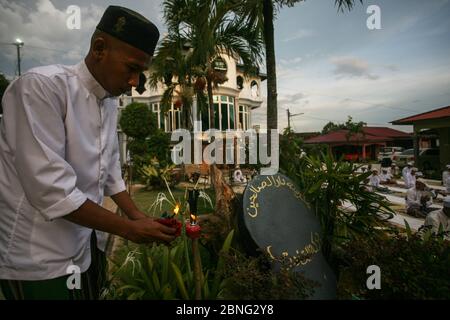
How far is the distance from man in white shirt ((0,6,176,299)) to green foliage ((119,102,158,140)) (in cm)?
1915

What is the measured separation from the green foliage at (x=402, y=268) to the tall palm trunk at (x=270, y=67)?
4.57 m

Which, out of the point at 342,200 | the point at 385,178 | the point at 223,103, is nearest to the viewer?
the point at 342,200

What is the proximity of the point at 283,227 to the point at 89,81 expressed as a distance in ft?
6.46

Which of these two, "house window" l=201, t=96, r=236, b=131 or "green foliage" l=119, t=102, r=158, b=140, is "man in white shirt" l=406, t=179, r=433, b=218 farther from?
"house window" l=201, t=96, r=236, b=131

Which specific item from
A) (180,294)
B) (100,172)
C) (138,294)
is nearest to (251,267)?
(180,294)

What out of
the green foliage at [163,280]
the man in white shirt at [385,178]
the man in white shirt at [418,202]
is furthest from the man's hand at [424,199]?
the man in white shirt at [385,178]

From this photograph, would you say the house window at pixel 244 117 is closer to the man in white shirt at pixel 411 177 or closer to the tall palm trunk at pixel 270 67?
the man in white shirt at pixel 411 177

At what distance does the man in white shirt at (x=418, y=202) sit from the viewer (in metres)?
8.48

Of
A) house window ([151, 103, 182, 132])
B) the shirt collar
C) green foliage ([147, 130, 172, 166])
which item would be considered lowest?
the shirt collar

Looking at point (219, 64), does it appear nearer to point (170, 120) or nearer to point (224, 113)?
point (224, 113)

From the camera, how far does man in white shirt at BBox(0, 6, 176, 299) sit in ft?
3.45

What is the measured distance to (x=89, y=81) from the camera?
132 centimetres

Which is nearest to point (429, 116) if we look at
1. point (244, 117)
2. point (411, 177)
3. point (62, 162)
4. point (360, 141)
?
point (411, 177)

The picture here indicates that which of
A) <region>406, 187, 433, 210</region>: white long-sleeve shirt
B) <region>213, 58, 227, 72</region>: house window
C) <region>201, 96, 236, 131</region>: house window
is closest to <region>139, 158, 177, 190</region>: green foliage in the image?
<region>213, 58, 227, 72</region>: house window
